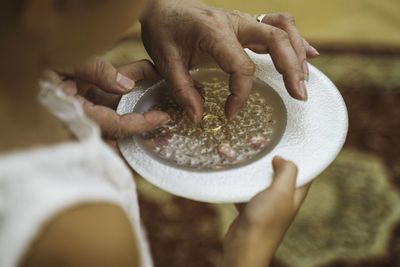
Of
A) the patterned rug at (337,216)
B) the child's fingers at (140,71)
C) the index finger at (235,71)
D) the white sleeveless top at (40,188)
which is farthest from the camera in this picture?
the patterned rug at (337,216)

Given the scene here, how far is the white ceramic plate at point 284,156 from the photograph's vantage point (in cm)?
61

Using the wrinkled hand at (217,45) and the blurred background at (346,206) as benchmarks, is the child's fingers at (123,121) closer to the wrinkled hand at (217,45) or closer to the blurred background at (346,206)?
the wrinkled hand at (217,45)

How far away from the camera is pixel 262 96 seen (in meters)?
0.77

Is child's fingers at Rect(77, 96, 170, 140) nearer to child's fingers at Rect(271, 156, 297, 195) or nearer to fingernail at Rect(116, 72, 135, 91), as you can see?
fingernail at Rect(116, 72, 135, 91)

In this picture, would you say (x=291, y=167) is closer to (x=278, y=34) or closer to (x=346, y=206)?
(x=278, y=34)

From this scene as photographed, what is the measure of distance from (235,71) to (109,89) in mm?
235

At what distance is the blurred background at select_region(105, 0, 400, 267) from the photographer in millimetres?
1121

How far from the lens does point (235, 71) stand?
2.30 ft

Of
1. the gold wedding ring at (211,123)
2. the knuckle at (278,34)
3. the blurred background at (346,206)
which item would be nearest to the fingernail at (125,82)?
the gold wedding ring at (211,123)

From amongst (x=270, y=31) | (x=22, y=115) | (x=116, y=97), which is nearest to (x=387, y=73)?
(x=270, y=31)

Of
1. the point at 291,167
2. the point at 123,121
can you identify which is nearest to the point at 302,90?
the point at 291,167

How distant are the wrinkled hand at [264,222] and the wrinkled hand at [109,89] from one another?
0.21 metres

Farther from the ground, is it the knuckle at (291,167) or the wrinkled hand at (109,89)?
the wrinkled hand at (109,89)

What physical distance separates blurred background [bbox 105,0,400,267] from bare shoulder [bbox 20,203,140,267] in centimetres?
77
